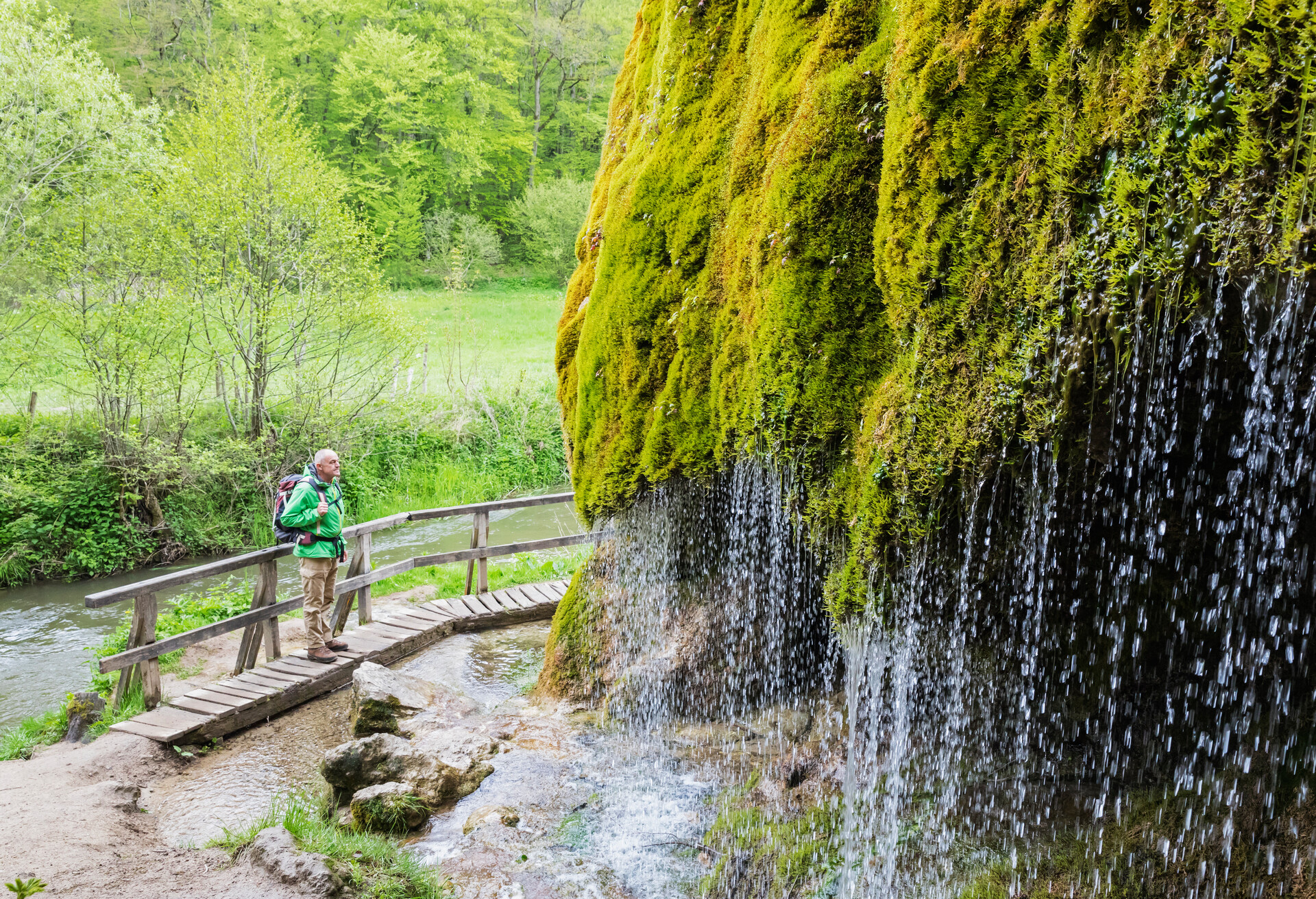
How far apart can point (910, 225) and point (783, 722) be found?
10.9 ft

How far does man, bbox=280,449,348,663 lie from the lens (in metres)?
7.34

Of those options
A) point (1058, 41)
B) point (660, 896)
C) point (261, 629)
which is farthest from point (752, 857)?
point (261, 629)

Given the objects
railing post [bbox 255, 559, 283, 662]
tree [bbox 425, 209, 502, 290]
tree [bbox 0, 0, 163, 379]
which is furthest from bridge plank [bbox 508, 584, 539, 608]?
tree [bbox 425, 209, 502, 290]

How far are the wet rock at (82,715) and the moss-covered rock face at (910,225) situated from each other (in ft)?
15.3

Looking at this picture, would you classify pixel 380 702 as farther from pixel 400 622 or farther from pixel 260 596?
pixel 400 622

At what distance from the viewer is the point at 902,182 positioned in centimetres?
341

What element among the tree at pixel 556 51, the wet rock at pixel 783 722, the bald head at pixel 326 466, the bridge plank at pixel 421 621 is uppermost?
the tree at pixel 556 51

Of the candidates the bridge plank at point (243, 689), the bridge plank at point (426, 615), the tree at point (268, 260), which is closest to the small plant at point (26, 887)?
the bridge plank at point (243, 689)

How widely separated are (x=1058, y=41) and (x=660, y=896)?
4434mm

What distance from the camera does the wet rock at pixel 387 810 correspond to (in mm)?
5000

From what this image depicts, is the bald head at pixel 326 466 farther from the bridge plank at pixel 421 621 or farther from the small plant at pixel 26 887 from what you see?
the small plant at pixel 26 887

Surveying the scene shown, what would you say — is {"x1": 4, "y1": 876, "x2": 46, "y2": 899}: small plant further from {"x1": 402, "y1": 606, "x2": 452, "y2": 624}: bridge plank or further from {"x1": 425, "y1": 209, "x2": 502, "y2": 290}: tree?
{"x1": 425, "y1": 209, "x2": 502, "y2": 290}: tree

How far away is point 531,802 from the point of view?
5.30 m

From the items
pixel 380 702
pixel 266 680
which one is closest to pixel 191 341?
pixel 266 680
